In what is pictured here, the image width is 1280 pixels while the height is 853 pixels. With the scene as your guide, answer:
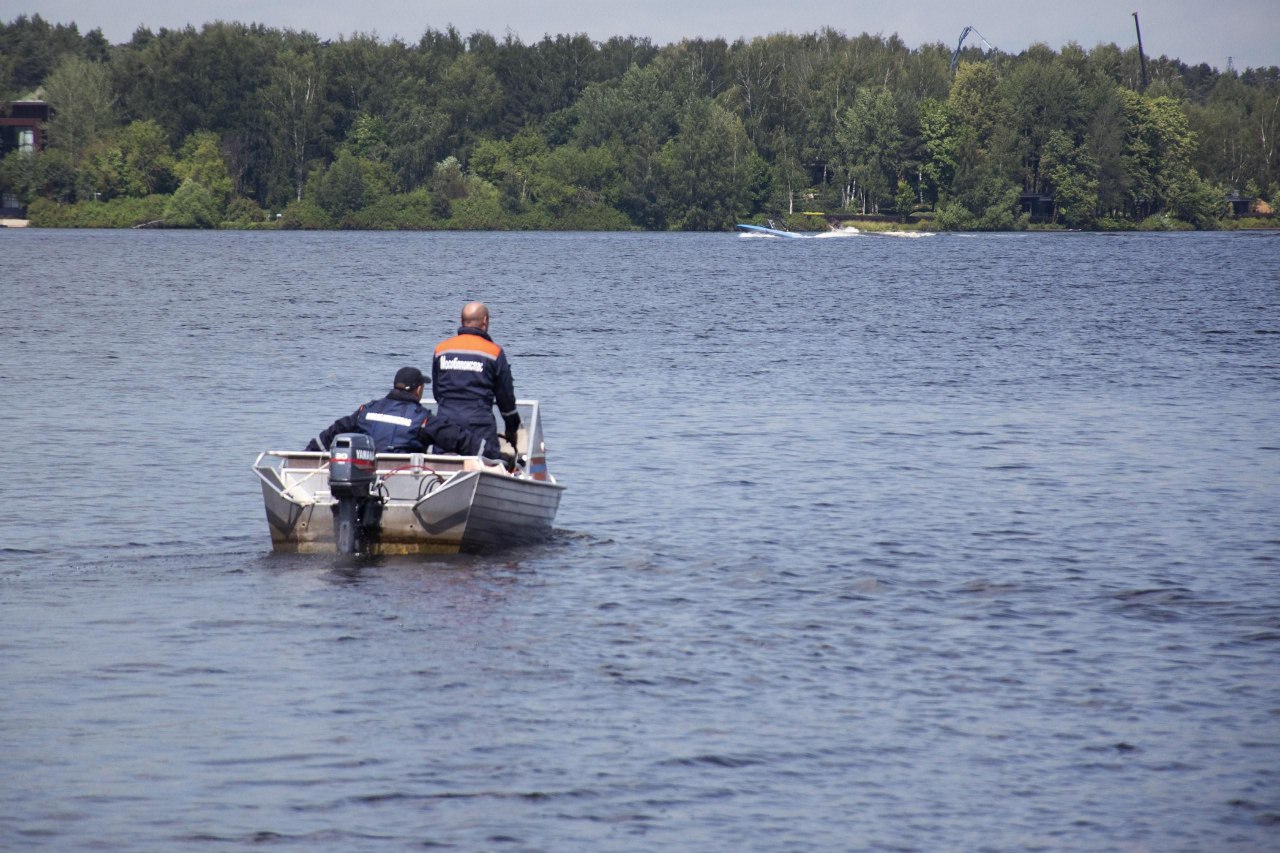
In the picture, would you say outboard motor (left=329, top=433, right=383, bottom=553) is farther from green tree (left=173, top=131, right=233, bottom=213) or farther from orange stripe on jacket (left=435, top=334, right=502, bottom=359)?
green tree (left=173, top=131, right=233, bottom=213)

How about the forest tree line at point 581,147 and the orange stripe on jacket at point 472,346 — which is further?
the forest tree line at point 581,147

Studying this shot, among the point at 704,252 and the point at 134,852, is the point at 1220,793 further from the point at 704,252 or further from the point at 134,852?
the point at 704,252

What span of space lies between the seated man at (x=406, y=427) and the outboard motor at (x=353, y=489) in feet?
1.56

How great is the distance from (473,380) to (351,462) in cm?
177

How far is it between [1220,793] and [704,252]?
349ft

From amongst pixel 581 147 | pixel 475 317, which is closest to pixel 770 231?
pixel 581 147

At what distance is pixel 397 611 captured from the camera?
46.9ft

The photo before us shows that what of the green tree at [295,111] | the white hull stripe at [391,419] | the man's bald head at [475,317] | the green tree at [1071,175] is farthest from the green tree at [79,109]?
the white hull stripe at [391,419]

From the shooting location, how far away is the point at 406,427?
1614 centimetres

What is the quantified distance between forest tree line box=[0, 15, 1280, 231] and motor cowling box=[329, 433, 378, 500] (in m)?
136

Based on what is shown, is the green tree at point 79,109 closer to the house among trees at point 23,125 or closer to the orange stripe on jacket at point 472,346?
the house among trees at point 23,125

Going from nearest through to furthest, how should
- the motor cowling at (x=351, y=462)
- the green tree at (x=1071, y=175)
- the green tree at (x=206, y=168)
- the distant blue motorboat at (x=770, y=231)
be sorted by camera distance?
the motor cowling at (x=351, y=462) → the distant blue motorboat at (x=770, y=231) → the green tree at (x=206, y=168) → the green tree at (x=1071, y=175)

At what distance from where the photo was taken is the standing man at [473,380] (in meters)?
16.3

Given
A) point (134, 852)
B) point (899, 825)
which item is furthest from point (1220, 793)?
point (134, 852)
